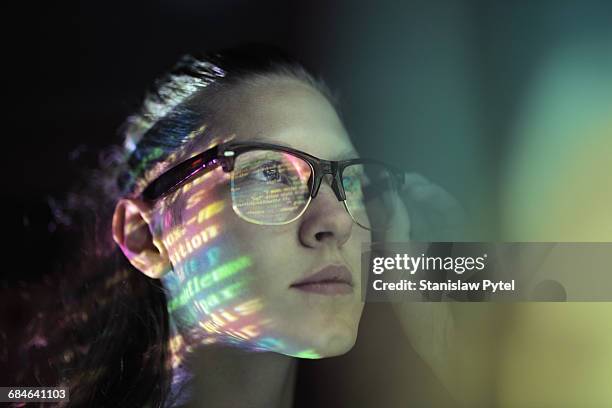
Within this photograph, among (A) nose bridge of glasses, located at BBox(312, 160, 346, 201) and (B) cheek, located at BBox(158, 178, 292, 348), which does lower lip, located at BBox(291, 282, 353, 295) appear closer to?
(B) cheek, located at BBox(158, 178, 292, 348)

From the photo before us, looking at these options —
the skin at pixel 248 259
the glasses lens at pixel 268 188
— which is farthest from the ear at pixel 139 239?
the glasses lens at pixel 268 188

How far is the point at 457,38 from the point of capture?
1333 millimetres

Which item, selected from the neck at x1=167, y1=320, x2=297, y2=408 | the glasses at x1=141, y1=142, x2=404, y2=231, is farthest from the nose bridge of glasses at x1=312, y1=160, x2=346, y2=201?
the neck at x1=167, y1=320, x2=297, y2=408

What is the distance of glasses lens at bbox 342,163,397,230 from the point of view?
1.20m

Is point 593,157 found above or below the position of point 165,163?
above

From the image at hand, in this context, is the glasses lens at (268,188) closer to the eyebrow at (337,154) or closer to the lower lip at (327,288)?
the eyebrow at (337,154)

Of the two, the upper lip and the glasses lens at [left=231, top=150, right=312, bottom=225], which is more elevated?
the glasses lens at [left=231, top=150, right=312, bottom=225]

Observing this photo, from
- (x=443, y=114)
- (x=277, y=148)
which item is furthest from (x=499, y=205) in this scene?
(x=277, y=148)

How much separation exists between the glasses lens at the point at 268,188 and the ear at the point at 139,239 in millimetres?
191

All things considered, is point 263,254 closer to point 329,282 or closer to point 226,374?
point 329,282

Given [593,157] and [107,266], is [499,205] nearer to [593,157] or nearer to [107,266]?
[593,157]

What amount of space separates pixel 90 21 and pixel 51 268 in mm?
560

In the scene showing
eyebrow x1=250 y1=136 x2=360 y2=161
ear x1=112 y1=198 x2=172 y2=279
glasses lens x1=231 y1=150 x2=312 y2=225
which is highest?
eyebrow x1=250 y1=136 x2=360 y2=161

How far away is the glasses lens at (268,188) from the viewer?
1.11 metres
